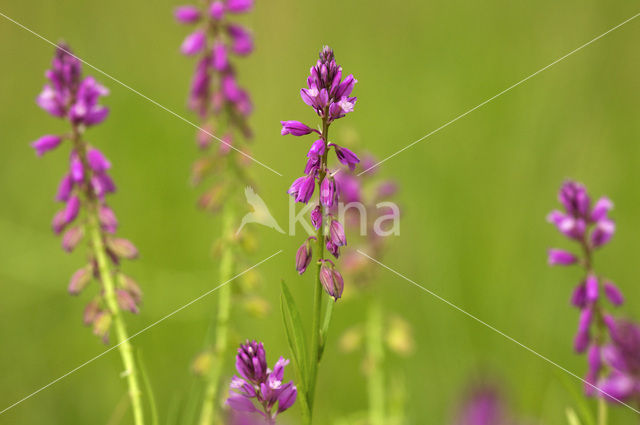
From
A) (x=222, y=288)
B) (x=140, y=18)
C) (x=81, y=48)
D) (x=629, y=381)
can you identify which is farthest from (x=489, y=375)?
(x=140, y=18)

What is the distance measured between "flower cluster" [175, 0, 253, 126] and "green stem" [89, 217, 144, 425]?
80 cm

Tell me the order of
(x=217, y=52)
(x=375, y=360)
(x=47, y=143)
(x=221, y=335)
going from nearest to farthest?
(x=47, y=143) < (x=221, y=335) < (x=217, y=52) < (x=375, y=360)

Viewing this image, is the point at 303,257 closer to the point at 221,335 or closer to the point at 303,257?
the point at 303,257

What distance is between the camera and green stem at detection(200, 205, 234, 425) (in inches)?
91.3

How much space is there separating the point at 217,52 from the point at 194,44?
0.10 meters

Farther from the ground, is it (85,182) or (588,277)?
(85,182)

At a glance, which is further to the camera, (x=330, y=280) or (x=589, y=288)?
(x=589, y=288)

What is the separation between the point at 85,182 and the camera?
7.11 ft

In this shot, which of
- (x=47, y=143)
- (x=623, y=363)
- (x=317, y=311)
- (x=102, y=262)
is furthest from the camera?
(x=47, y=143)

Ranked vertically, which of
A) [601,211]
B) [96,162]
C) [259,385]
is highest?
[96,162]

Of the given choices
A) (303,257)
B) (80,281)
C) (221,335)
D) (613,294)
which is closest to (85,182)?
(80,281)

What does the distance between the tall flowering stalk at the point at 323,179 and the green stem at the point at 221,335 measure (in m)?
0.70

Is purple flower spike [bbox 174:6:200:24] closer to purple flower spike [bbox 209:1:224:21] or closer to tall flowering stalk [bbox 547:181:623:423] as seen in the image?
purple flower spike [bbox 209:1:224:21]

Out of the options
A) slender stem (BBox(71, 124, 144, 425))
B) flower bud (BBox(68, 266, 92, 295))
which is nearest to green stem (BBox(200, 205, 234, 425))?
slender stem (BBox(71, 124, 144, 425))
